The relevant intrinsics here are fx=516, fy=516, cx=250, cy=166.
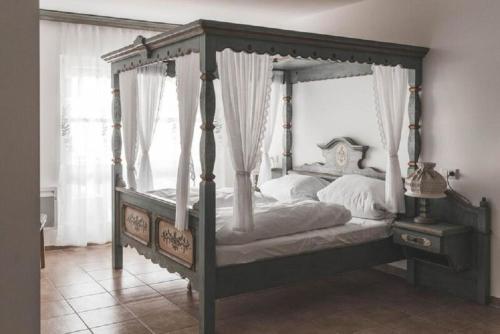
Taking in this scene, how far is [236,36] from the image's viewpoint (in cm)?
343

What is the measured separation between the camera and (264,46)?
361cm

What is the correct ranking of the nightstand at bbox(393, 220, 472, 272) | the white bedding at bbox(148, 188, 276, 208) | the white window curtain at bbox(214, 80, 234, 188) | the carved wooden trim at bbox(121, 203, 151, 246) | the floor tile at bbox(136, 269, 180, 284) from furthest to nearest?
1. the white window curtain at bbox(214, 80, 234, 188)
2. the floor tile at bbox(136, 269, 180, 284)
3. the white bedding at bbox(148, 188, 276, 208)
4. the carved wooden trim at bbox(121, 203, 151, 246)
5. the nightstand at bbox(393, 220, 472, 272)

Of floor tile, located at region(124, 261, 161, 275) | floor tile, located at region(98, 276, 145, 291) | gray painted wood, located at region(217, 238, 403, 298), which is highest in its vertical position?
A: gray painted wood, located at region(217, 238, 403, 298)

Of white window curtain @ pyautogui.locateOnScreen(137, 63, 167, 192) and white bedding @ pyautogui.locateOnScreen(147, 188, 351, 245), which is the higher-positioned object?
white window curtain @ pyautogui.locateOnScreen(137, 63, 167, 192)

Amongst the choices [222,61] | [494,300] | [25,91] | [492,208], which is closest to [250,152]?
[222,61]

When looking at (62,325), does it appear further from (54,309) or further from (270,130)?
(270,130)

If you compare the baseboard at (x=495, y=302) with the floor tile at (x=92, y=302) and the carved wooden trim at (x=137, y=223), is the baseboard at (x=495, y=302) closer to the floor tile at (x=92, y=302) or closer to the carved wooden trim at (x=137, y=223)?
the carved wooden trim at (x=137, y=223)

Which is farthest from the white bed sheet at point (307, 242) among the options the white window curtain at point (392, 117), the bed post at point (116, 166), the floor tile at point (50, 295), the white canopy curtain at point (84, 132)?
the white canopy curtain at point (84, 132)

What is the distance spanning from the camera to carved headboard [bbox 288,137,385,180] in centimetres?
506

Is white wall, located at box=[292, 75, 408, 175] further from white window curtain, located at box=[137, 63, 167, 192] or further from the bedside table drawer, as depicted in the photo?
white window curtain, located at box=[137, 63, 167, 192]

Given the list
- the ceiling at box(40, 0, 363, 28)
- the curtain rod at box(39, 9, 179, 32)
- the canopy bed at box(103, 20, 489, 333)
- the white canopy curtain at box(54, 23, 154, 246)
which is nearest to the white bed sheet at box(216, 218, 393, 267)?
the canopy bed at box(103, 20, 489, 333)

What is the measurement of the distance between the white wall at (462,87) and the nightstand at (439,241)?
22 centimetres

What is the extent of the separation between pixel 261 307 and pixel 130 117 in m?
2.16

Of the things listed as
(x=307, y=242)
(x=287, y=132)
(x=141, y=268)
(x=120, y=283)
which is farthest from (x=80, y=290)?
(x=287, y=132)
